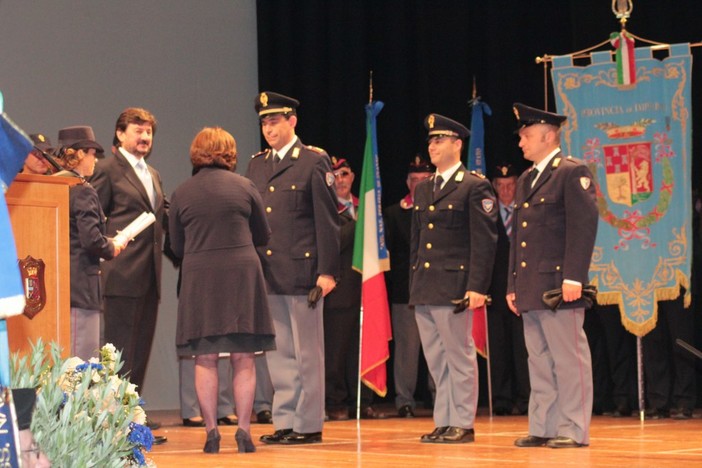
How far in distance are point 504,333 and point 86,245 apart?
3.65m

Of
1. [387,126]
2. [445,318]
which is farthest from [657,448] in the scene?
[387,126]

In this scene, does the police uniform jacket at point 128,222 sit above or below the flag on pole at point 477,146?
below

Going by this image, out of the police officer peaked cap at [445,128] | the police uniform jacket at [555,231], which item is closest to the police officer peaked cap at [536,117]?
the police uniform jacket at [555,231]

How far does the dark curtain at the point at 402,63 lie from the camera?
8164 millimetres

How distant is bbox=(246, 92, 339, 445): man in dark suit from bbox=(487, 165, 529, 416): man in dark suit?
8.02ft

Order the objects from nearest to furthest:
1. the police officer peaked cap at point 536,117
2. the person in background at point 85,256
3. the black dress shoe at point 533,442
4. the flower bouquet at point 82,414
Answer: the flower bouquet at point 82,414
the person in background at point 85,256
the black dress shoe at point 533,442
the police officer peaked cap at point 536,117

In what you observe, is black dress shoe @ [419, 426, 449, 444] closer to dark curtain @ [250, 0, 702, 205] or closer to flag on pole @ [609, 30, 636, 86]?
flag on pole @ [609, 30, 636, 86]

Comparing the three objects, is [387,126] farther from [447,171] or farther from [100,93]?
[447,171]

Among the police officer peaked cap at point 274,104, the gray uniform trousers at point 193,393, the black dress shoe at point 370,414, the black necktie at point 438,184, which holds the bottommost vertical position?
the black dress shoe at point 370,414

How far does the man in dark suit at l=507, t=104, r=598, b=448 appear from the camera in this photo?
4883 millimetres

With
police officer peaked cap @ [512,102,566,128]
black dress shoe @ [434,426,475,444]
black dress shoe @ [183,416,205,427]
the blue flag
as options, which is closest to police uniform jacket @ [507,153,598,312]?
police officer peaked cap @ [512,102,566,128]

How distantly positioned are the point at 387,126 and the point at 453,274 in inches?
130

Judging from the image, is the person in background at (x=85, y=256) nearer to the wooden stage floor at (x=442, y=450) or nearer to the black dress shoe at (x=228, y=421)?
the wooden stage floor at (x=442, y=450)

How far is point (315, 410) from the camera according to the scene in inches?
204
